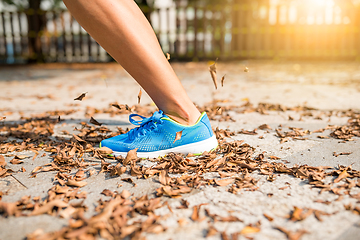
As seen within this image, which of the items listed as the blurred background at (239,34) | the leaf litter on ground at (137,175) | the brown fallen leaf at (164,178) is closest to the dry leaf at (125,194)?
the leaf litter on ground at (137,175)

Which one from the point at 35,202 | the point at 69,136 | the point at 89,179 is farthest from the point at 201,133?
the point at 69,136

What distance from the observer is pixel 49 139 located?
2.17 metres

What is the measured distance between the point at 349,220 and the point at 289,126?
4.88ft

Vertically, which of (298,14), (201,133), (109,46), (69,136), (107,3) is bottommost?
(69,136)

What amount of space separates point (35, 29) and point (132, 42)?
39.3ft

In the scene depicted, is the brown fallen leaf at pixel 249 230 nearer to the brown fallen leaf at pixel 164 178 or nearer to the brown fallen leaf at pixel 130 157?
the brown fallen leaf at pixel 164 178

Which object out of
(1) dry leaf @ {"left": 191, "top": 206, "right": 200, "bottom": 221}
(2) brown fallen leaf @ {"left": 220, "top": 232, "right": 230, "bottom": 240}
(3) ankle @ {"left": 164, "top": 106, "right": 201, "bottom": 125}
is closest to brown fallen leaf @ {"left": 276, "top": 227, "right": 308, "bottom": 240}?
(2) brown fallen leaf @ {"left": 220, "top": 232, "right": 230, "bottom": 240}

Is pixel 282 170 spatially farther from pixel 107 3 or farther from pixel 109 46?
pixel 107 3

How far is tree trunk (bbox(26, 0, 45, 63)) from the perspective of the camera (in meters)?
11.8

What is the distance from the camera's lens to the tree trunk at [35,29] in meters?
11.8

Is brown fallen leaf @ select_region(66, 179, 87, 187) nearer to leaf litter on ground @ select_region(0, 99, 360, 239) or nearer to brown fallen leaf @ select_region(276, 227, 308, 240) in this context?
leaf litter on ground @ select_region(0, 99, 360, 239)

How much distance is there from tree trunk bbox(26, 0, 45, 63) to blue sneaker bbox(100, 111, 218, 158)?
11.6 metres

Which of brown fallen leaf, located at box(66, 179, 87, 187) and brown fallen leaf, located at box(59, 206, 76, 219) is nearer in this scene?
brown fallen leaf, located at box(59, 206, 76, 219)

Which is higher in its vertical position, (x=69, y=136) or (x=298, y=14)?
(x=298, y=14)
